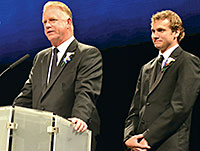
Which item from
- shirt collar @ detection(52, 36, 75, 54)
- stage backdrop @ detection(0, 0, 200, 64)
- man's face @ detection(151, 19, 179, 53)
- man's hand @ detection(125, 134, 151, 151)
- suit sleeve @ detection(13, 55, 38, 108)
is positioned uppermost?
stage backdrop @ detection(0, 0, 200, 64)

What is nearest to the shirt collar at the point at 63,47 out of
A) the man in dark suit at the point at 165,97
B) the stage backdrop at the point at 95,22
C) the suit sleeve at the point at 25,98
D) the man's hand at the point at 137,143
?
the suit sleeve at the point at 25,98

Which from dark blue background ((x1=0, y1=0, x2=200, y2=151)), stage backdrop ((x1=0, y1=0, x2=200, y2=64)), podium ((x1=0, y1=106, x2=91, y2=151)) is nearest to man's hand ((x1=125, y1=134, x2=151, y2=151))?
podium ((x1=0, y1=106, x2=91, y2=151))

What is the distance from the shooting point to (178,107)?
244cm

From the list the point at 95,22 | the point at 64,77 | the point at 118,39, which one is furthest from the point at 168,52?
the point at 95,22

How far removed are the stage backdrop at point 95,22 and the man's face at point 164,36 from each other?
60cm

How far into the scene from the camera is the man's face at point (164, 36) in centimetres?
275

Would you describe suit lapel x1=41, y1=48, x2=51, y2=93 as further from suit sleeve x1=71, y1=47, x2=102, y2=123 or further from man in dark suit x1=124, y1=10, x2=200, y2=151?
man in dark suit x1=124, y1=10, x2=200, y2=151

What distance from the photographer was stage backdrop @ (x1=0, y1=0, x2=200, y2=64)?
3.45 m

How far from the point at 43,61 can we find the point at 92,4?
141cm

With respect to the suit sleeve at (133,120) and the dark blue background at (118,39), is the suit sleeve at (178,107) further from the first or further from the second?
the dark blue background at (118,39)

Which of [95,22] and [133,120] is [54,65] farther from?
[95,22]

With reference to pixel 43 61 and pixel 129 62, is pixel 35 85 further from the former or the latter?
pixel 129 62

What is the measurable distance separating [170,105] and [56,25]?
101cm

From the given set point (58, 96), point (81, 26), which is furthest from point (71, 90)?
point (81, 26)
